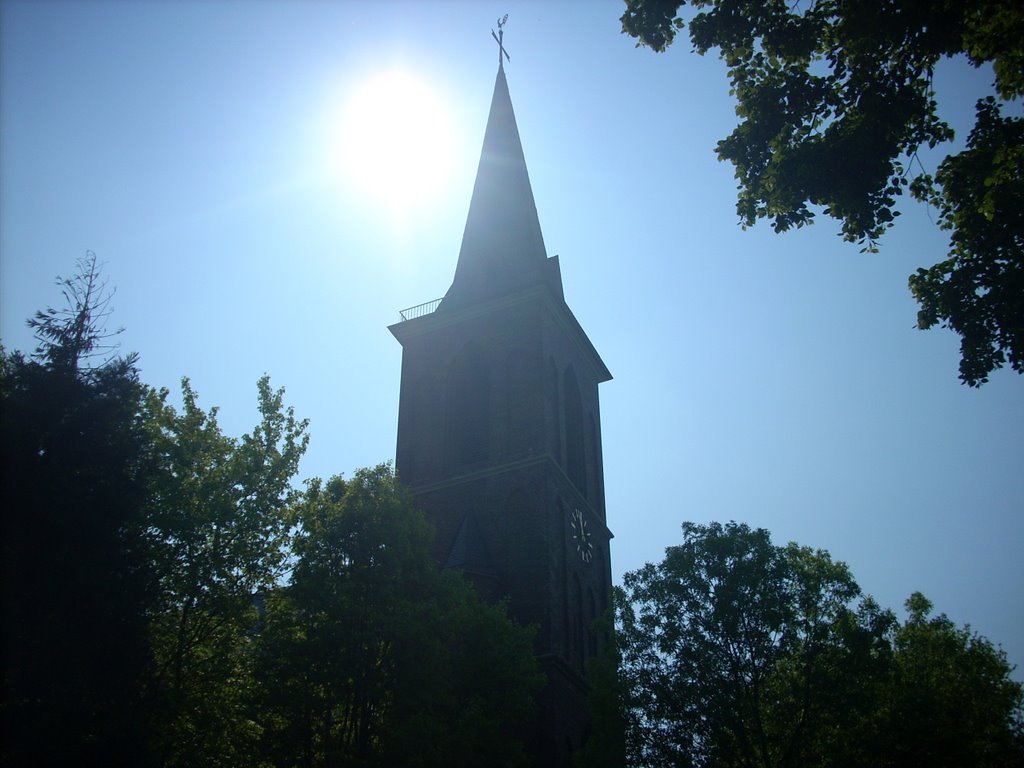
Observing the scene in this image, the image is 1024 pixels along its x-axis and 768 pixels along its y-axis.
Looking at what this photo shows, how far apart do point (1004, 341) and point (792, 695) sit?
10.4 meters

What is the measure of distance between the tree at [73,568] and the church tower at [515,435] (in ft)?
46.5

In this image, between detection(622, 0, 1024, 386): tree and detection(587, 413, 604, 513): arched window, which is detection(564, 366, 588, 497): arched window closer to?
detection(587, 413, 604, 513): arched window

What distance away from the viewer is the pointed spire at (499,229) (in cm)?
3741

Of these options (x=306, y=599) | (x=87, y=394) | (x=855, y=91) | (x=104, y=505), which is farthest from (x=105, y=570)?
(x=855, y=91)

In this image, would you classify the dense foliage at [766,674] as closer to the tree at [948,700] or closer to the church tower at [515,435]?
the tree at [948,700]

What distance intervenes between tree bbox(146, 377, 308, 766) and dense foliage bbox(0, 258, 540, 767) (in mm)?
39

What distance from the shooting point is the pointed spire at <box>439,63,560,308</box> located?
123ft

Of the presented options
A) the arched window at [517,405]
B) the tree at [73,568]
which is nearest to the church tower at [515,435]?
the arched window at [517,405]

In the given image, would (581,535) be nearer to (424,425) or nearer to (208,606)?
(424,425)

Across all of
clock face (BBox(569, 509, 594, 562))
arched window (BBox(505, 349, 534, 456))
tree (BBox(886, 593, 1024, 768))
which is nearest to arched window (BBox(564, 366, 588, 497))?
clock face (BBox(569, 509, 594, 562))

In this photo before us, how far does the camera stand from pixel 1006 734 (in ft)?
76.1

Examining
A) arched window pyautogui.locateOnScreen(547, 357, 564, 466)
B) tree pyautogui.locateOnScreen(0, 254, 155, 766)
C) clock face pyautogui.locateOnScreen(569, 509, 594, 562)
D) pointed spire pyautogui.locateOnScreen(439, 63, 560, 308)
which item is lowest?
tree pyautogui.locateOnScreen(0, 254, 155, 766)

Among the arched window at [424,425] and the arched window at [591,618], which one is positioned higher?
the arched window at [424,425]

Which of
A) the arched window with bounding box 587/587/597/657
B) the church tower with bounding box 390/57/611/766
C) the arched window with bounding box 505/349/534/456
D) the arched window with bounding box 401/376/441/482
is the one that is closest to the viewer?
the church tower with bounding box 390/57/611/766
